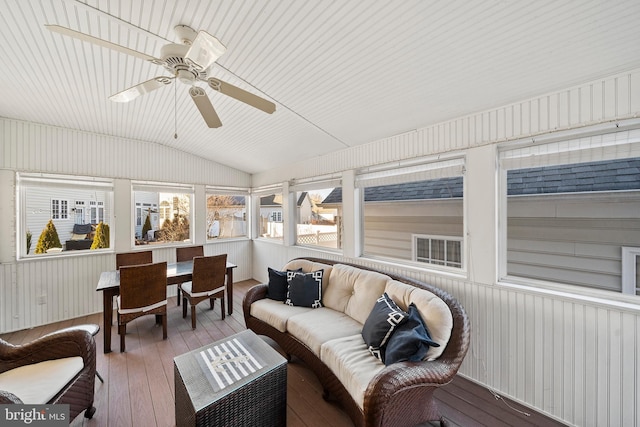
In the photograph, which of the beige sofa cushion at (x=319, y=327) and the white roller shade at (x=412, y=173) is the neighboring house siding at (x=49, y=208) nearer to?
the beige sofa cushion at (x=319, y=327)

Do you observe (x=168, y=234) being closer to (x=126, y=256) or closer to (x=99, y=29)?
(x=126, y=256)

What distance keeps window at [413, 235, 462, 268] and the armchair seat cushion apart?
11.9ft

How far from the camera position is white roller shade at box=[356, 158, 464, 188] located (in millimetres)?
2432

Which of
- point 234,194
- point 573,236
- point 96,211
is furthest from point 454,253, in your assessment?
point 96,211

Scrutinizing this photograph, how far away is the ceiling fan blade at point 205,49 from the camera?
4.16ft

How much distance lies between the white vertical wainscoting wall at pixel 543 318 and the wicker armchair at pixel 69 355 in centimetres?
294

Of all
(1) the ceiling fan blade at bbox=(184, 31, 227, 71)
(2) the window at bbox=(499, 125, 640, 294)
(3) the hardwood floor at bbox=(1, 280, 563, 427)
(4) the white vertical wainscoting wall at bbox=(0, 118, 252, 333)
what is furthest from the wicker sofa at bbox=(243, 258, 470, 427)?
(4) the white vertical wainscoting wall at bbox=(0, 118, 252, 333)

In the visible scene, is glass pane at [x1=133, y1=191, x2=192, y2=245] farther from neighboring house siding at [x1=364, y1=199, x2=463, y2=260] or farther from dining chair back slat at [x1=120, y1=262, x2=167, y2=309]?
neighboring house siding at [x1=364, y1=199, x2=463, y2=260]

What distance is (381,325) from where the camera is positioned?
192cm

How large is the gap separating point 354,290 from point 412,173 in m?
1.45

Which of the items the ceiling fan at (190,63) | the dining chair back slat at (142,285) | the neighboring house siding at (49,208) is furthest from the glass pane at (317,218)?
the neighboring house siding at (49,208)

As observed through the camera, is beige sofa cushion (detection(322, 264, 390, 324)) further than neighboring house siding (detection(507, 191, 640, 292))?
Yes

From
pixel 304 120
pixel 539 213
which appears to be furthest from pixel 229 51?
pixel 539 213

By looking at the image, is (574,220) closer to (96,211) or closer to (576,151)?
(576,151)
